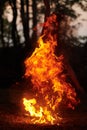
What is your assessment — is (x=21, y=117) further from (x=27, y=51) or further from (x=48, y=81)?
(x=27, y=51)

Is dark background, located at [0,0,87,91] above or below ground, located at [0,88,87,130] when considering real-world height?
below

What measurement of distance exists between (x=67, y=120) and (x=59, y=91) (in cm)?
136

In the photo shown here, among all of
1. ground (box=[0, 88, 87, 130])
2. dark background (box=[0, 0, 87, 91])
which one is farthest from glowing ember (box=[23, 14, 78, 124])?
dark background (box=[0, 0, 87, 91])

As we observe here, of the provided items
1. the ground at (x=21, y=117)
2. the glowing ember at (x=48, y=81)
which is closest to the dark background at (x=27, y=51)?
the ground at (x=21, y=117)

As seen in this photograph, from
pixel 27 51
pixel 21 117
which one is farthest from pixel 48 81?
pixel 27 51

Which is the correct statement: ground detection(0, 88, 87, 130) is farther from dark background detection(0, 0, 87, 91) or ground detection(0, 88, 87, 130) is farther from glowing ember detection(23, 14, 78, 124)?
dark background detection(0, 0, 87, 91)

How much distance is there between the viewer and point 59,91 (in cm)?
1292

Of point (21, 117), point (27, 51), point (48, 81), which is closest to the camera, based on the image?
point (21, 117)

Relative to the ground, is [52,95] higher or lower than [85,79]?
higher

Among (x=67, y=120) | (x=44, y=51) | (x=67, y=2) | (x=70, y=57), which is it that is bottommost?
(x=70, y=57)

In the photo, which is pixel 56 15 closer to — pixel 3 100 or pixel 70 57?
pixel 3 100

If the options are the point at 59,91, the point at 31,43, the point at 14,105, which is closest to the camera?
the point at 59,91

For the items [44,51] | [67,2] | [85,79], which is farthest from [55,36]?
[67,2]

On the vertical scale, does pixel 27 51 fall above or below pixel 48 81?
below
